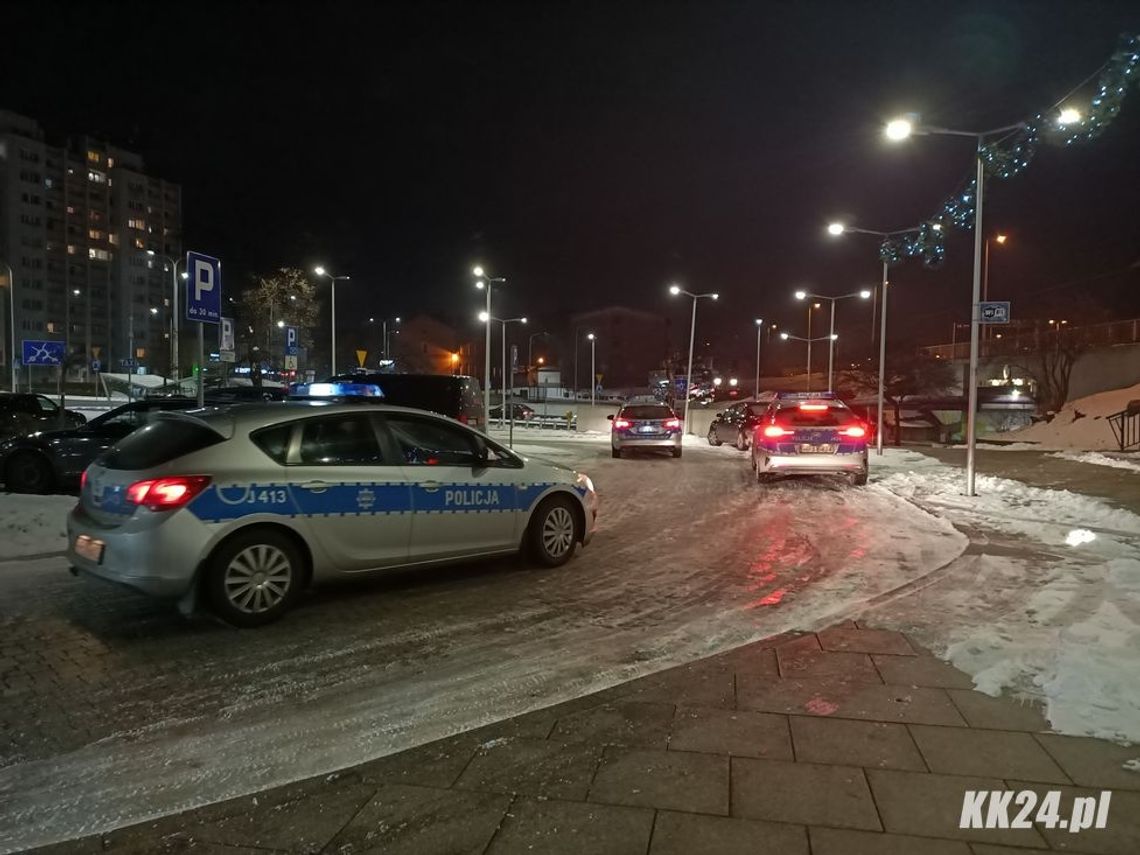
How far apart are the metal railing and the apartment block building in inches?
3061

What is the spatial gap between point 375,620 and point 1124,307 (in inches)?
1832

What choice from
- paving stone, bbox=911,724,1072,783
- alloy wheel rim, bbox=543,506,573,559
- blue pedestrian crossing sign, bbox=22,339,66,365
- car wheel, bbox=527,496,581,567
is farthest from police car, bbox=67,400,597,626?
blue pedestrian crossing sign, bbox=22,339,66,365

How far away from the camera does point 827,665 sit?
16.6 feet

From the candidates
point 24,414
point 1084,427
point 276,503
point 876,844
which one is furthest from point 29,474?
point 1084,427

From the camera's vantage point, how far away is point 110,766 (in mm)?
3734

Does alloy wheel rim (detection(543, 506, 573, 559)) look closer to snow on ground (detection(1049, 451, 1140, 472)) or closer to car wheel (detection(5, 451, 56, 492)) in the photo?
car wheel (detection(5, 451, 56, 492))

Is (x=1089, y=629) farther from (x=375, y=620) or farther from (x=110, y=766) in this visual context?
(x=110, y=766)

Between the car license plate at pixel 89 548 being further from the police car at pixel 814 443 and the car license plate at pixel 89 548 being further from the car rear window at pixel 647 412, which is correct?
the car rear window at pixel 647 412

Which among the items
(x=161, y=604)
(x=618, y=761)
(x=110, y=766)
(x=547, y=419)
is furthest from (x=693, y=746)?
(x=547, y=419)

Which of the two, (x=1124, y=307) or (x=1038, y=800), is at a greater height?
(x=1124, y=307)

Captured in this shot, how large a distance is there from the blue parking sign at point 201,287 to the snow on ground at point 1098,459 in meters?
17.0

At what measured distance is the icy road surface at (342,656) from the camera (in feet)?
12.2

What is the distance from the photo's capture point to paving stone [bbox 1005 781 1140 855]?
10.0ft

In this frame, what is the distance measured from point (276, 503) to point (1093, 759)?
5041mm
